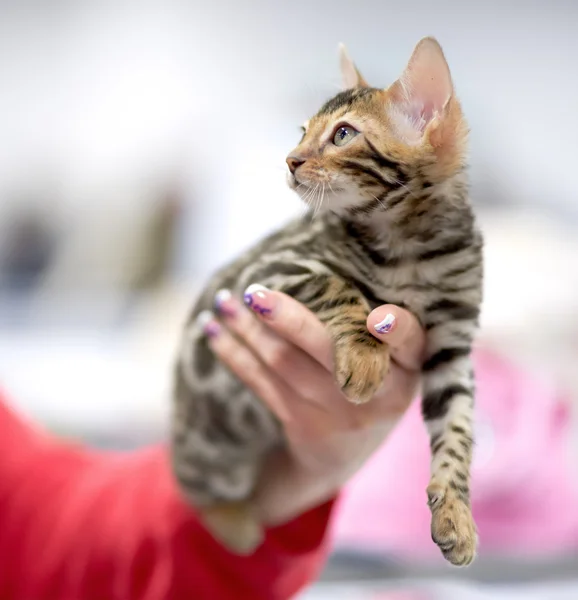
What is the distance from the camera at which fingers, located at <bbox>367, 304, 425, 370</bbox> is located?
0.60m

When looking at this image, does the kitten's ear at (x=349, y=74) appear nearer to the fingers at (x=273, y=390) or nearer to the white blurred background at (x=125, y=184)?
the fingers at (x=273, y=390)

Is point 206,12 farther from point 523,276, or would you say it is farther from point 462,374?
point 462,374

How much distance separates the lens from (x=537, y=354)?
1.48 metres

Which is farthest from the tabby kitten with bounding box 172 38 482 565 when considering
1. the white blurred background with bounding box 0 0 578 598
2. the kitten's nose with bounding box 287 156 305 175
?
the white blurred background with bounding box 0 0 578 598


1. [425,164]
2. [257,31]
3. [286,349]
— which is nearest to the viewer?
[425,164]

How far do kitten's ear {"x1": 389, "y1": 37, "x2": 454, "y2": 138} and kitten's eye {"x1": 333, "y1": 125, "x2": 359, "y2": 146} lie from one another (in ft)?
0.14

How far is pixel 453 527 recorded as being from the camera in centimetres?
54

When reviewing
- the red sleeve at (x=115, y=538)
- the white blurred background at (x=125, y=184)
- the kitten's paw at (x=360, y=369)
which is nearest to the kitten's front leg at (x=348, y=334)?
the kitten's paw at (x=360, y=369)

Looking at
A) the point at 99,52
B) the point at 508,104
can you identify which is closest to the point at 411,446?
the point at 508,104

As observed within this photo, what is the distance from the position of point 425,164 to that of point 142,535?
30.7 inches

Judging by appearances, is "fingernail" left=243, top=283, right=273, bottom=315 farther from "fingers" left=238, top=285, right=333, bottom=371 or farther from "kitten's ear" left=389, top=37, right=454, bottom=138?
"kitten's ear" left=389, top=37, right=454, bottom=138

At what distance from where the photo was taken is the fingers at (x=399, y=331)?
604 mm

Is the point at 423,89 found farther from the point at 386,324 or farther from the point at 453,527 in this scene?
the point at 453,527

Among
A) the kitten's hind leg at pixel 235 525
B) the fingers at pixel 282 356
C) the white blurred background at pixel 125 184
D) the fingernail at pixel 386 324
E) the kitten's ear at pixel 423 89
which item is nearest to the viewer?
the kitten's ear at pixel 423 89
